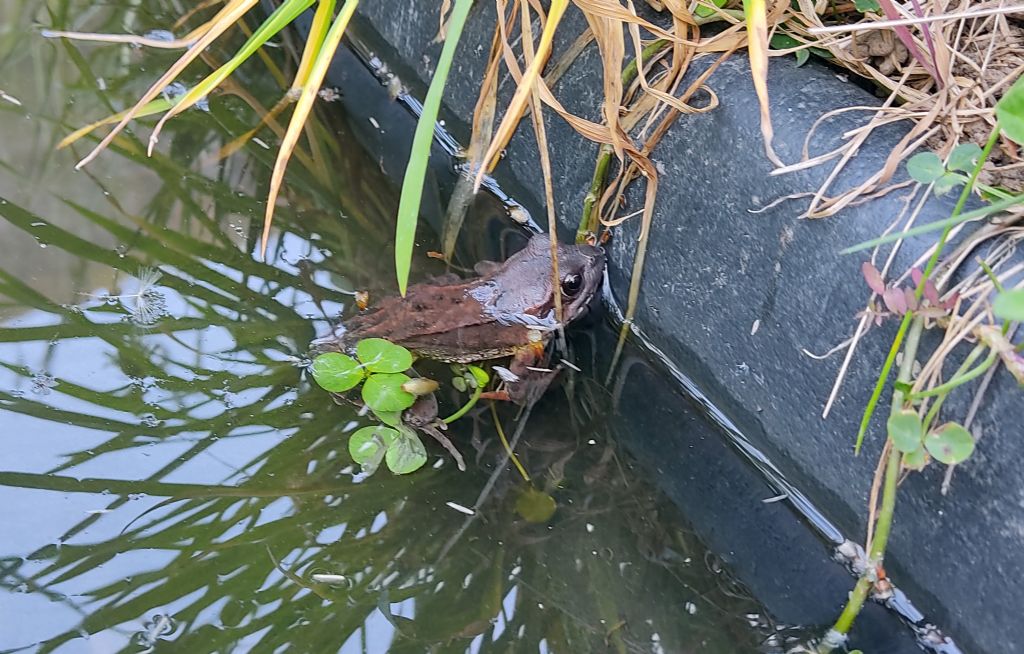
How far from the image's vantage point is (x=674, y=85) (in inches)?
66.7

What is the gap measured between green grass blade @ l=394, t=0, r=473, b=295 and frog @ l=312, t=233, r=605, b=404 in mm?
601

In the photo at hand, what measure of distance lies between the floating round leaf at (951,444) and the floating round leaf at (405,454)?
926 mm

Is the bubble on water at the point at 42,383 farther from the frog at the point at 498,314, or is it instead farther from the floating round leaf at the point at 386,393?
the floating round leaf at the point at 386,393

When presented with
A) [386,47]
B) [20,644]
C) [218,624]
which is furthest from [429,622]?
[386,47]

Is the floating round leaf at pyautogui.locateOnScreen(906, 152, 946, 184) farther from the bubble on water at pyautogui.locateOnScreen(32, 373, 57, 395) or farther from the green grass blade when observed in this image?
the bubble on water at pyautogui.locateOnScreen(32, 373, 57, 395)

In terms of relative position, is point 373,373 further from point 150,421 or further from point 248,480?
point 150,421

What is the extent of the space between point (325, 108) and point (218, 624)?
1.62 metres

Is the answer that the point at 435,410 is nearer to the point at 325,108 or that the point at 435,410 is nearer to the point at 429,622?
the point at 429,622

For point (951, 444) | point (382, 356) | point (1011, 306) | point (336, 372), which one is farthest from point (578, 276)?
point (1011, 306)

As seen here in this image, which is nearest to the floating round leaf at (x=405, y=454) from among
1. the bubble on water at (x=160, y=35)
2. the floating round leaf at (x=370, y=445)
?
the floating round leaf at (x=370, y=445)

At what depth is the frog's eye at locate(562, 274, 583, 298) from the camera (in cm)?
191

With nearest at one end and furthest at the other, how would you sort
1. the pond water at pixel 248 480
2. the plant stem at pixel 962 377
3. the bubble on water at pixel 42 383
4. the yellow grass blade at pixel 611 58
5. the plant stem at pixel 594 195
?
the plant stem at pixel 962 377 < the pond water at pixel 248 480 < the yellow grass blade at pixel 611 58 < the bubble on water at pixel 42 383 < the plant stem at pixel 594 195

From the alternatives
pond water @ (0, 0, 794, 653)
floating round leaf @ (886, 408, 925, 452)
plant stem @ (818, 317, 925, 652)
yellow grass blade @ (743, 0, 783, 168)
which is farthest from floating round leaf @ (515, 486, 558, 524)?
yellow grass blade @ (743, 0, 783, 168)

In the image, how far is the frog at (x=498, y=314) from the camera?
1903mm
